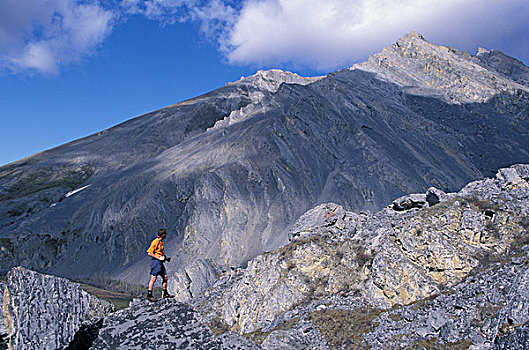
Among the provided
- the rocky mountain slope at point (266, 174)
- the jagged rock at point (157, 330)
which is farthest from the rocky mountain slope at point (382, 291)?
the rocky mountain slope at point (266, 174)

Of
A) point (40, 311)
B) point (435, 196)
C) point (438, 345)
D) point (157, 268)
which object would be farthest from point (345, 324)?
point (40, 311)

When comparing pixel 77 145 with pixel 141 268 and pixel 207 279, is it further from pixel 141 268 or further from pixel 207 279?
pixel 207 279

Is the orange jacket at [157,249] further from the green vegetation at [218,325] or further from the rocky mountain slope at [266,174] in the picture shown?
the rocky mountain slope at [266,174]

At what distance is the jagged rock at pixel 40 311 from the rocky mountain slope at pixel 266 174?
4265 cm

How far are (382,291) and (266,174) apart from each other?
54.9m

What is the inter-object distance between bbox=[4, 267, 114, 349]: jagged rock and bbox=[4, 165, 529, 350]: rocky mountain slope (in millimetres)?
56

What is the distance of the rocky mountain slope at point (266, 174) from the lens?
236 feet

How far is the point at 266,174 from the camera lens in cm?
7800

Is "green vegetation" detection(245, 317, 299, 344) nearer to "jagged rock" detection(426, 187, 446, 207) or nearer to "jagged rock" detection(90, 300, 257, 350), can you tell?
"jagged rock" detection(426, 187, 446, 207)

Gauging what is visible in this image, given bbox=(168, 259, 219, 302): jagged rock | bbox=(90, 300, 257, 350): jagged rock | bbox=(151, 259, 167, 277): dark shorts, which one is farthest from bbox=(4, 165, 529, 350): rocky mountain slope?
bbox=(168, 259, 219, 302): jagged rock

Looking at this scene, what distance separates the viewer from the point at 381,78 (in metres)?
128

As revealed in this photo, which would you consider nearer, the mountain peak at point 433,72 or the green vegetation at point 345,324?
the green vegetation at point 345,324

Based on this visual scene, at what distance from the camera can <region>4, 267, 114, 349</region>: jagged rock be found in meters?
5.50

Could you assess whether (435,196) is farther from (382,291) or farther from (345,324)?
(345,324)
